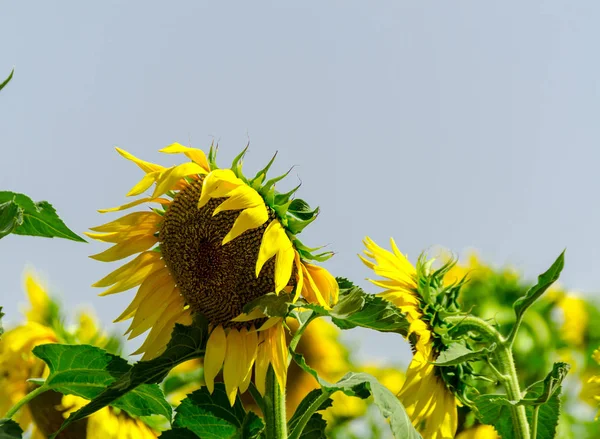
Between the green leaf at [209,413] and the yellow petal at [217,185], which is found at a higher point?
the yellow petal at [217,185]

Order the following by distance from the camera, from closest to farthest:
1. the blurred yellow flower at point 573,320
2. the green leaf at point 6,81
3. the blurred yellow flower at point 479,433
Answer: the green leaf at point 6,81, the blurred yellow flower at point 479,433, the blurred yellow flower at point 573,320

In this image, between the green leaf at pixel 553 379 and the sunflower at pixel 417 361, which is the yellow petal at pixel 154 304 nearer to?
the sunflower at pixel 417 361

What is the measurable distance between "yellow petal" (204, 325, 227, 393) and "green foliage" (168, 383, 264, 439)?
5 centimetres

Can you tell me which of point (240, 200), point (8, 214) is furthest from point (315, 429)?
point (8, 214)

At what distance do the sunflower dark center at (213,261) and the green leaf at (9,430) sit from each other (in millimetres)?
358

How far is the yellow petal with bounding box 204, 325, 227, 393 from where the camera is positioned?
4.83 ft

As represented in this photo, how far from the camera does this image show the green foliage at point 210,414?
1521 millimetres

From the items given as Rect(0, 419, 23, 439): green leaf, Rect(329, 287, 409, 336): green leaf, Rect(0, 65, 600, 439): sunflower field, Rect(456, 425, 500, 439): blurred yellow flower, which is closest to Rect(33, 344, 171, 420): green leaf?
Rect(0, 65, 600, 439): sunflower field

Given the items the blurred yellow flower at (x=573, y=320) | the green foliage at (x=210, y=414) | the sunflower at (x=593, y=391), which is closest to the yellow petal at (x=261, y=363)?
the green foliage at (x=210, y=414)

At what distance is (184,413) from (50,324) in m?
0.69

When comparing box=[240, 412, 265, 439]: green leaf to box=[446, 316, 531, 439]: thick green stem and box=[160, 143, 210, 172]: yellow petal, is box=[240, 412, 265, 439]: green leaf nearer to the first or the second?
box=[160, 143, 210, 172]: yellow petal

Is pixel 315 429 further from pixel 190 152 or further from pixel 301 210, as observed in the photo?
pixel 190 152

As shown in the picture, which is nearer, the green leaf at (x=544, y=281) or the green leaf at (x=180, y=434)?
the green leaf at (x=180, y=434)

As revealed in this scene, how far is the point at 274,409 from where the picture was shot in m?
1.42
